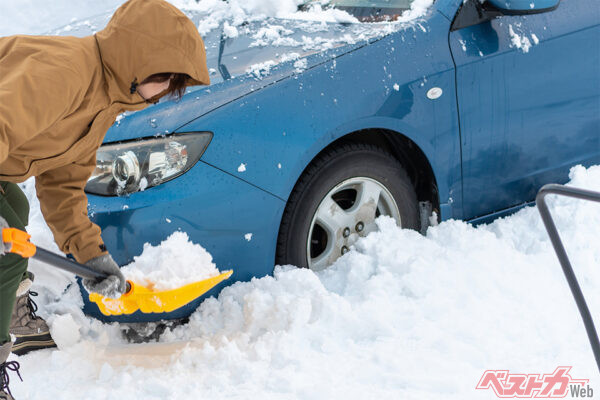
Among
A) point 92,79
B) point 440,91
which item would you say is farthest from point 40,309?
point 440,91

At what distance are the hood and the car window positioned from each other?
1.31 metres

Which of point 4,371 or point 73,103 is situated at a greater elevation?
point 73,103

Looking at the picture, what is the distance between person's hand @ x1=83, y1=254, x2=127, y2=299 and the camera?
2119 millimetres

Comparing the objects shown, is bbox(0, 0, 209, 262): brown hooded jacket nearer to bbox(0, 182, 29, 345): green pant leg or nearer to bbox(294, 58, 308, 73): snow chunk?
bbox(0, 182, 29, 345): green pant leg

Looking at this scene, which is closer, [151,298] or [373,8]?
[151,298]

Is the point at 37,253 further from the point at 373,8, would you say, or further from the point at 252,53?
the point at 373,8

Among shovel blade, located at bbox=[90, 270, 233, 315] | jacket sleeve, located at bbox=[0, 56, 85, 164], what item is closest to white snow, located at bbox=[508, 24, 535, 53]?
shovel blade, located at bbox=[90, 270, 233, 315]

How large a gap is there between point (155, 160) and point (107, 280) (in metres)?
0.47

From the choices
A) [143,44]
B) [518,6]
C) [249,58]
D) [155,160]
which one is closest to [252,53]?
[249,58]

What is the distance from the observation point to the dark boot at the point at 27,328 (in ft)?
7.77

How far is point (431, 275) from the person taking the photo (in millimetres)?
2621

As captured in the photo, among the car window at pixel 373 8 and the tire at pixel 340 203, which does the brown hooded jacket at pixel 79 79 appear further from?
the car window at pixel 373 8

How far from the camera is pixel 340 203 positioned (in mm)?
2854

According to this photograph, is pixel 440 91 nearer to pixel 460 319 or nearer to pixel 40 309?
pixel 460 319
